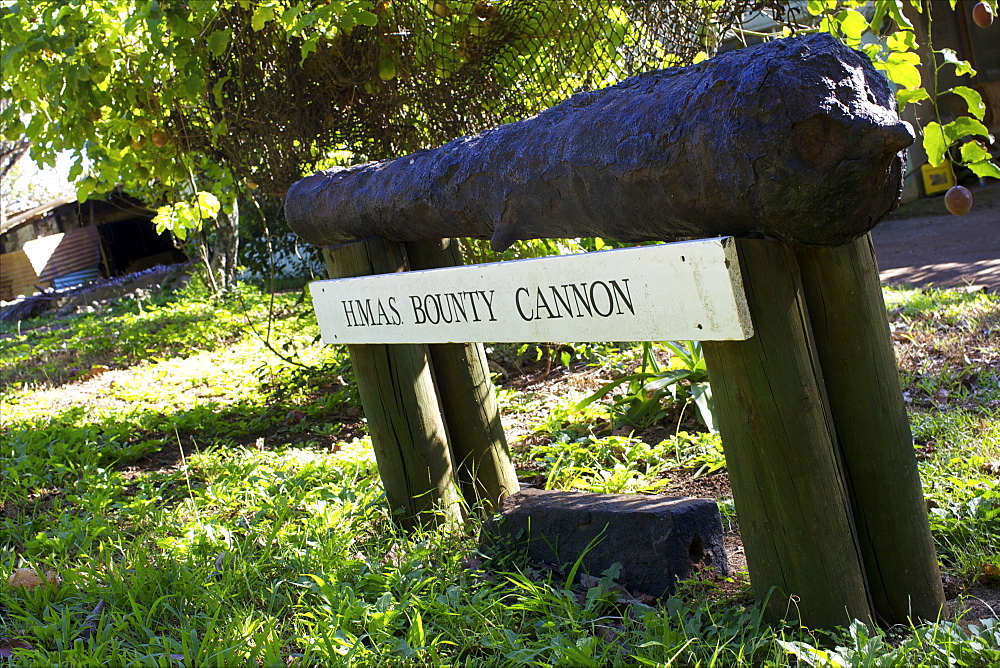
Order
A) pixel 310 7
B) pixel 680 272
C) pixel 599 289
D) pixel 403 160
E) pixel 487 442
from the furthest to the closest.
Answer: pixel 310 7 < pixel 487 442 < pixel 403 160 < pixel 599 289 < pixel 680 272

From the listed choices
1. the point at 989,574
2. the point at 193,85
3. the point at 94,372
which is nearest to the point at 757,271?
the point at 989,574

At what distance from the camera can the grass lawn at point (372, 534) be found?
1858mm

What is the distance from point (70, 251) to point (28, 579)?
911 inches

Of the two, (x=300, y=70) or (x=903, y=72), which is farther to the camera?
(x=300, y=70)

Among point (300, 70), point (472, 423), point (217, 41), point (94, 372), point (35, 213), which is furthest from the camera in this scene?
point (35, 213)

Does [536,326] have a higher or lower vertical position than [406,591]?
higher

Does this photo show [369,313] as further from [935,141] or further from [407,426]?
[935,141]

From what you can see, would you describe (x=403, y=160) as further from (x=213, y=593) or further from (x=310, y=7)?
(x=310, y=7)

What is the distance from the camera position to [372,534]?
2662 mm

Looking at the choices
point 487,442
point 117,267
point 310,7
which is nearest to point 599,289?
point 487,442

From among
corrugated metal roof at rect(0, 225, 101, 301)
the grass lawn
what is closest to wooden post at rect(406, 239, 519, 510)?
the grass lawn

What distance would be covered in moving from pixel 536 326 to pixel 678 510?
690mm

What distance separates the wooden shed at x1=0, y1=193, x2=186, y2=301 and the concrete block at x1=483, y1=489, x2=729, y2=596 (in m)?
21.3

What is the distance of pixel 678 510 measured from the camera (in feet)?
7.22
